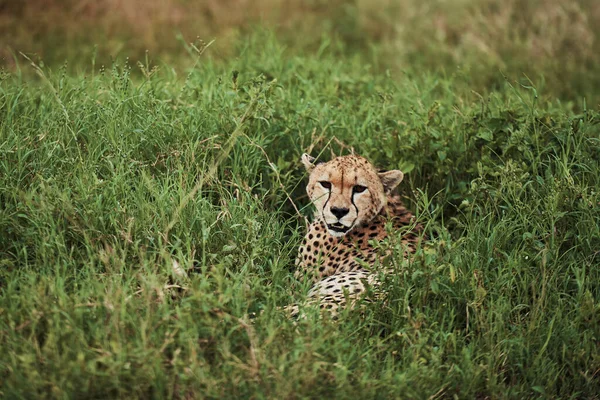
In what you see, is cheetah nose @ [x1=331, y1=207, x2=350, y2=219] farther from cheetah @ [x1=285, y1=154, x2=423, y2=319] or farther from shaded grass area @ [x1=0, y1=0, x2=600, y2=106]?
shaded grass area @ [x1=0, y1=0, x2=600, y2=106]

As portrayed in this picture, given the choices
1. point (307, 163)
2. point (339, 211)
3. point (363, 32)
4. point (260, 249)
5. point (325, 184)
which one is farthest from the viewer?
point (363, 32)

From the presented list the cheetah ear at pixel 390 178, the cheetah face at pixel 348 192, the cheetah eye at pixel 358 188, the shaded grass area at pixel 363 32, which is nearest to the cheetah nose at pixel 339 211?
the cheetah face at pixel 348 192

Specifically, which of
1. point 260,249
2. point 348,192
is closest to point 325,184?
point 348,192

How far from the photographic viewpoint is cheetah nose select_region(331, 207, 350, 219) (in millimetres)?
Answer: 4184

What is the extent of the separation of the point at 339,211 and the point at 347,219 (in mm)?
60

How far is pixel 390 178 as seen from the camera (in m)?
4.38

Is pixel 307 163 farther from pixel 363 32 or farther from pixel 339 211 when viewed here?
pixel 363 32

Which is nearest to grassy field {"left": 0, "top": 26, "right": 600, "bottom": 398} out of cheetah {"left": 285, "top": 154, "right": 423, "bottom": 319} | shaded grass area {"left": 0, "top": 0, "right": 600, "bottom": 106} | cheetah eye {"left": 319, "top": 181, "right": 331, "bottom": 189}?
cheetah {"left": 285, "top": 154, "right": 423, "bottom": 319}

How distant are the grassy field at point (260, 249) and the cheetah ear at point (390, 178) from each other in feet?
0.56

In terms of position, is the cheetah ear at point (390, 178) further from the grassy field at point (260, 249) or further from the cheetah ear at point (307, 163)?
the cheetah ear at point (307, 163)

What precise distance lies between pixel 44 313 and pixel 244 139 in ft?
5.85

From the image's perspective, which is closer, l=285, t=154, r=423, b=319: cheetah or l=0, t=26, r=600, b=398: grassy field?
l=0, t=26, r=600, b=398: grassy field

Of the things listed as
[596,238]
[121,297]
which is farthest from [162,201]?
[596,238]

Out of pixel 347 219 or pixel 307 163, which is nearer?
pixel 347 219
